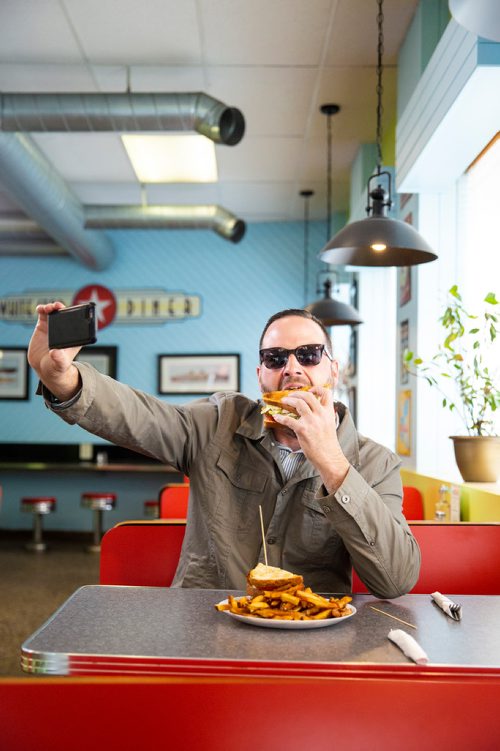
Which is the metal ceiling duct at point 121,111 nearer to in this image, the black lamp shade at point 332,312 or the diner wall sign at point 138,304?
the black lamp shade at point 332,312

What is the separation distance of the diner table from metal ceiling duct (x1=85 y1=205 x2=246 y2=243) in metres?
6.28

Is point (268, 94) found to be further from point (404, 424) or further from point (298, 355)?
point (298, 355)

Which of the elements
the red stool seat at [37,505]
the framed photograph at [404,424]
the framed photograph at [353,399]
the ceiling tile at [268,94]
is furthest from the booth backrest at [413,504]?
the red stool seat at [37,505]

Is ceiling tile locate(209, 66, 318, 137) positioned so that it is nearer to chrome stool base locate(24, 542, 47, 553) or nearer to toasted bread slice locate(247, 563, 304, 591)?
toasted bread slice locate(247, 563, 304, 591)

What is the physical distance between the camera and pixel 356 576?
2.53 m

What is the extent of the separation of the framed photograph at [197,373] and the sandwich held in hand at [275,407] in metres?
7.07

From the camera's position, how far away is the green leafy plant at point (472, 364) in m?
3.51

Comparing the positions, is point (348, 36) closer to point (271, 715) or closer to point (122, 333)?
point (271, 715)

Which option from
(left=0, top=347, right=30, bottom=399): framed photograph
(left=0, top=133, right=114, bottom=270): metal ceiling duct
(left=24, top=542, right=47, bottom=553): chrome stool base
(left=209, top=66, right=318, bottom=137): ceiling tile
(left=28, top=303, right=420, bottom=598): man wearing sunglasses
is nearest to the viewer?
(left=28, top=303, right=420, bottom=598): man wearing sunglasses

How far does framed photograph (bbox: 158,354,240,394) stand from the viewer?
360 inches

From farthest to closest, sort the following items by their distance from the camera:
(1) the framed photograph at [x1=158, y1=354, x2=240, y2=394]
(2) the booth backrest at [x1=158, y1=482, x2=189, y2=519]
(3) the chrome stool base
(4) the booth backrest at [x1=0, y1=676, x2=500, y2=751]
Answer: (1) the framed photograph at [x1=158, y1=354, x2=240, y2=394] → (3) the chrome stool base → (2) the booth backrest at [x1=158, y1=482, x2=189, y2=519] → (4) the booth backrest at [x1=0, y1=676, x2=500, y2=751]

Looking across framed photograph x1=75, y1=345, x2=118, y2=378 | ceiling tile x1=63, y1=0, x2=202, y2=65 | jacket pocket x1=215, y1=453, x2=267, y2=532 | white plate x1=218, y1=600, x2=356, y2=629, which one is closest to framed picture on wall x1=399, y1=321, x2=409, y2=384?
ceiling tile x1=63, y1=0, x2=202, y2=65

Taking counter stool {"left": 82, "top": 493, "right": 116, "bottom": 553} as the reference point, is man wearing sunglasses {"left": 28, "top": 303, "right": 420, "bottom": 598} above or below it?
above

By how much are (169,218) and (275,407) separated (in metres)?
6.01
